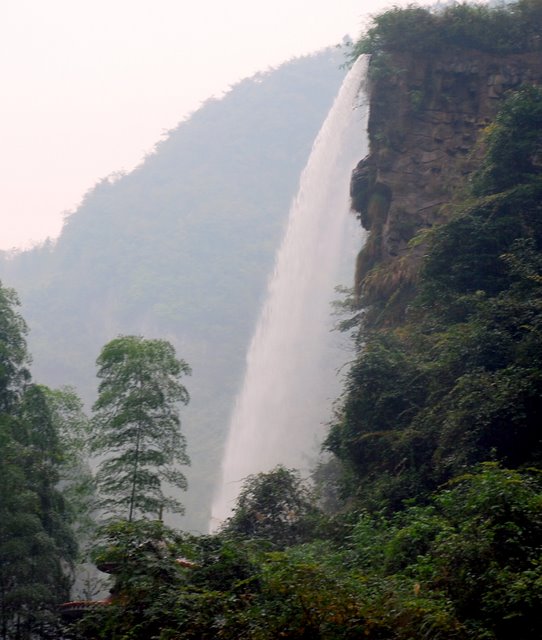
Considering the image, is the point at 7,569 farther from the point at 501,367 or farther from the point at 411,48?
the point at 411,48

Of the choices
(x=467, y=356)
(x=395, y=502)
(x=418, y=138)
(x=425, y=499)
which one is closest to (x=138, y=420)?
(x=395, y=502)

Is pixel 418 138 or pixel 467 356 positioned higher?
pixel 418 138

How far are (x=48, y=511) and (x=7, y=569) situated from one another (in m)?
1.17

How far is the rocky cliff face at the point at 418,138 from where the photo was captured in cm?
1587

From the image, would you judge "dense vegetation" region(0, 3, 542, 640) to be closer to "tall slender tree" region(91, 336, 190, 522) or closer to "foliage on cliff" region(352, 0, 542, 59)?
"tall slender tree" region(91, 336, 190, 522)

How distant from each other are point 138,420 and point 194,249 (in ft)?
180

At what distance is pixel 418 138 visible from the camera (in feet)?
54.5

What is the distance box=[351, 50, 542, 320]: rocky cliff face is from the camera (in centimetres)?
1587

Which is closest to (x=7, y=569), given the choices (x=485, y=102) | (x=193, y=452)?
(x=485, y=102)

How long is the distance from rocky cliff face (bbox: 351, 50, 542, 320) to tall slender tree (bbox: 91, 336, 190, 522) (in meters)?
4.88

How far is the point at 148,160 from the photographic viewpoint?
80.4 meters

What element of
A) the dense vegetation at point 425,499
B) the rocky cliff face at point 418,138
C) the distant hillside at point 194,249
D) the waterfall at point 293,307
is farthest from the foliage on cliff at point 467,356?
the distant hillside at point 194,249

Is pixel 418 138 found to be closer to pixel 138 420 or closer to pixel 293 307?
pixel 293 307

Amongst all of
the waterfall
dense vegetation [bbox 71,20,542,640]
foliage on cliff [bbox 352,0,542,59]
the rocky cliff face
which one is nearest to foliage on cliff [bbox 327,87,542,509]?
dense vegetation [bbox 71,20,542,640]
